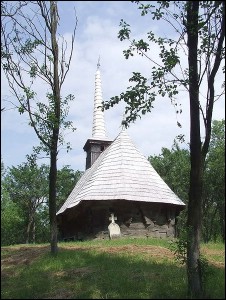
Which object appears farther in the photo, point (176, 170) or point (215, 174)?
point (176, 170)

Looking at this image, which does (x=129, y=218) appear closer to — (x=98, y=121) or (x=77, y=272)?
(x=77, y=272)

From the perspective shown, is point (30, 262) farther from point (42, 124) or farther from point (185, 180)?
point (185, 180)

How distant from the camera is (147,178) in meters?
22.9

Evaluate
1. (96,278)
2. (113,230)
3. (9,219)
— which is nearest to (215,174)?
(113,230)

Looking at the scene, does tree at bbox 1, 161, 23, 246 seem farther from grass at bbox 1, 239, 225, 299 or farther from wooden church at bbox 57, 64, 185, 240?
grass at bbox 1, 239, 225, 299

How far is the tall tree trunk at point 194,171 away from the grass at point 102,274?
20.2 inches

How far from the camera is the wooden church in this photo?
67.8 feet

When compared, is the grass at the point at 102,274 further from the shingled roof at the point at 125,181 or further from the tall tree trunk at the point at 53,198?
the shingled roof at the point at 125,181

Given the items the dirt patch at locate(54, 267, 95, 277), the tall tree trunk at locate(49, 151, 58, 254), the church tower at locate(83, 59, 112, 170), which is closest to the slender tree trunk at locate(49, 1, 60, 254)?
the tall tree trunk at locate(49, 151, 58, 254)

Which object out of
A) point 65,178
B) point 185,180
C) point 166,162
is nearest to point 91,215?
point 185,180

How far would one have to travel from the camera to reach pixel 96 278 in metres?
10.7

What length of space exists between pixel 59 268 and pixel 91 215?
28.7ft

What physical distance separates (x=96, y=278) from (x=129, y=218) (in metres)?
10.2

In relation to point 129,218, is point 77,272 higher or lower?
lower
